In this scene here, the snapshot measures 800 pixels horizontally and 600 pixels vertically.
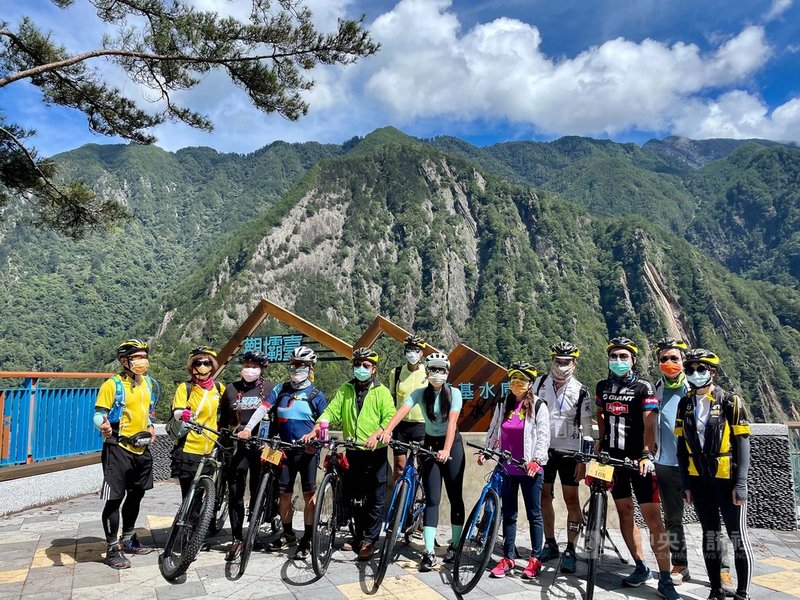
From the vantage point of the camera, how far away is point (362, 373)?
489cm

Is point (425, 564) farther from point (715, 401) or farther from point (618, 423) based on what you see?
point (715, 401)

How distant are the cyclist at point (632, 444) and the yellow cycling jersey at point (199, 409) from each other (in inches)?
128

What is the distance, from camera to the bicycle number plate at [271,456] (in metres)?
4.53

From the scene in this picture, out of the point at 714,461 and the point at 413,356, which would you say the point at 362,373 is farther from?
the point at 714,461

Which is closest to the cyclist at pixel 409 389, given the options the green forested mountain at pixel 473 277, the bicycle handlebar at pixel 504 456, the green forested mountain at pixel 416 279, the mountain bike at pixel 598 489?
the bicycle handlebar at pixel 504 456

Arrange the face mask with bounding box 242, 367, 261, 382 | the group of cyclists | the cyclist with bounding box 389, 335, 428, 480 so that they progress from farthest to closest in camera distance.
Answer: the cyclist with bounding box 389, 335, 428, 480 < the face mask with bounding box 242, 367, 261, 382 < the group of cyclists

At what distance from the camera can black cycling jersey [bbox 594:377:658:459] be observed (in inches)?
176

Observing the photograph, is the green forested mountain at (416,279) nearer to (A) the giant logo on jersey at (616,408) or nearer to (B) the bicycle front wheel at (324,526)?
(B) the bicycle front wheel at (324,526)

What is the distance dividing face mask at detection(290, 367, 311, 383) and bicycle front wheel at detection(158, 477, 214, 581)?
1.06 m

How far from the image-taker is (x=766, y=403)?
4099 inches

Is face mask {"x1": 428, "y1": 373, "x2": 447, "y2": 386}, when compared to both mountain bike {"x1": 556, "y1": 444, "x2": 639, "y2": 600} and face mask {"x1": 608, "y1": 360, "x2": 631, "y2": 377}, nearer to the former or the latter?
mountain bike {"x1": 556, "y1": 444, "x2": 639, "y2": 600}

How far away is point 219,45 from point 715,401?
8.27 meters

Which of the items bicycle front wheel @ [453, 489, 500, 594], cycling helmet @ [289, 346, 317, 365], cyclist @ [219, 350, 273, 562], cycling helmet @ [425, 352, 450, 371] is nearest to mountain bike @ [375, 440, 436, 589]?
bicycle front wheel @ [453, 489, 500, 594]

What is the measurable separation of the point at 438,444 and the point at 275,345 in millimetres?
7121
